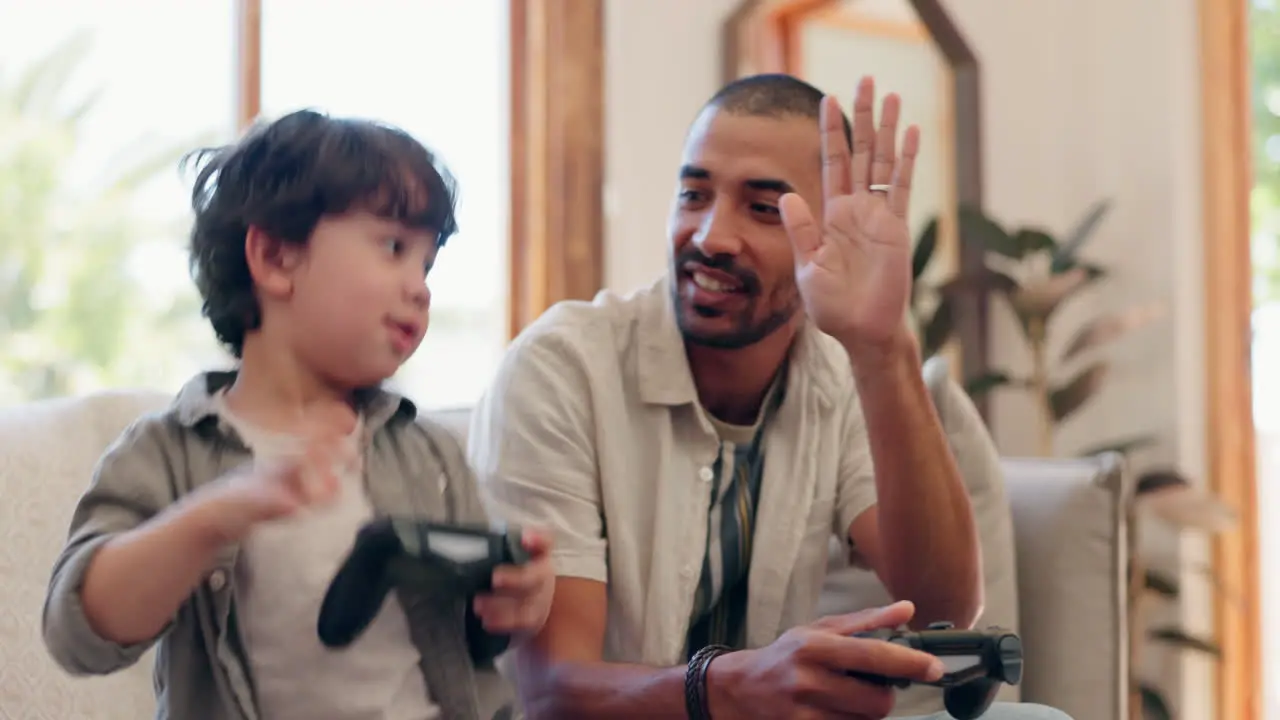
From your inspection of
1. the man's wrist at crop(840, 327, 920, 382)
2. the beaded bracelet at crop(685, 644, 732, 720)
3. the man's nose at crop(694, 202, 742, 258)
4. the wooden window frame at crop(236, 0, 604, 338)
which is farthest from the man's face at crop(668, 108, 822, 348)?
the wooden window frame at crop(236, 0, 604, 338)

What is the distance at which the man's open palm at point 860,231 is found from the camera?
1.35 m

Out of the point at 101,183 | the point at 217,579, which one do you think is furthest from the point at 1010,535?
the point at 101,183

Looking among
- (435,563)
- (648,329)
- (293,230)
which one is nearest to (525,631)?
(435,563)

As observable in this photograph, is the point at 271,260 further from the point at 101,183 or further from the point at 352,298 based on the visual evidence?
the point at 101,183

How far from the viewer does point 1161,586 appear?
247 cm

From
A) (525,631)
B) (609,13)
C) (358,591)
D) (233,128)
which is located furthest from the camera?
(609,13)

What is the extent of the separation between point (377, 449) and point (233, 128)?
2019 mm

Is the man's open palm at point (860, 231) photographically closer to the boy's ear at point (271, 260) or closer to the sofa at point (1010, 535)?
the sofa at point (1010, 535)

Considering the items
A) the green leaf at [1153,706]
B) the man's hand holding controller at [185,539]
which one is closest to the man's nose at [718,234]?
the man's hand holding controller at [185,539]

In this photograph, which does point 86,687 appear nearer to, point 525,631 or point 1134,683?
point 525,631

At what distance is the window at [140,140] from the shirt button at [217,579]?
1.57 m

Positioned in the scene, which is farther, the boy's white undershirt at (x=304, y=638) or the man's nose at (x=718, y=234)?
the man's nose at (x=718, y=234)

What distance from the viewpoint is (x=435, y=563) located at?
889 mm

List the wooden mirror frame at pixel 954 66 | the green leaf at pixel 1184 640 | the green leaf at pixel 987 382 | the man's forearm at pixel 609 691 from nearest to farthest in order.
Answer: the man's forearm at pixel 609 691, the green leaf at pixel 1184 640, the green leaf at pixel 987 382, the wooden mirror frame at pixel 954 66
